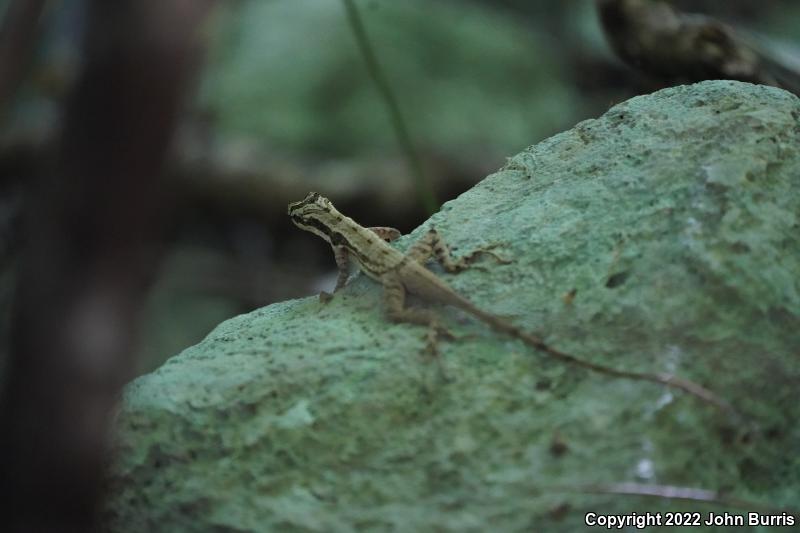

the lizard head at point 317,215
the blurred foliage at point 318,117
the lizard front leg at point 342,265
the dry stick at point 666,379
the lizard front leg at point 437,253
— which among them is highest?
the blurred foliage at point 318,117

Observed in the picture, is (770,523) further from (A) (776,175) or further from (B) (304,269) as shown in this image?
(B) (304,269)

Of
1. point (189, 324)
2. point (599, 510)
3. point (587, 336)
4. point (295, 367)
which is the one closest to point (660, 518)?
point (599, 510)

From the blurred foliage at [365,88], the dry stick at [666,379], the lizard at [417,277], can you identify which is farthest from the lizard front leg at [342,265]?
the blurred foliage at [365,88]

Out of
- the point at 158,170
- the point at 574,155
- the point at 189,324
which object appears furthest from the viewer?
the point at 189,324

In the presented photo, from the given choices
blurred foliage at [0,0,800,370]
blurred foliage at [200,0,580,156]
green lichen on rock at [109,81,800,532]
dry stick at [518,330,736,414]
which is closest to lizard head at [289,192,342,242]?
green lichen on rock at [109,81,800,532]

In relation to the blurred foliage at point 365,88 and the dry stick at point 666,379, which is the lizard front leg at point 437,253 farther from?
the blurred foliage at point 365,88

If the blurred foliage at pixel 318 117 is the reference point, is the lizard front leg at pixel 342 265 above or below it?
below

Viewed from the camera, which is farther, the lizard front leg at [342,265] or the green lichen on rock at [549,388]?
the lizard front leg at [342,265]
